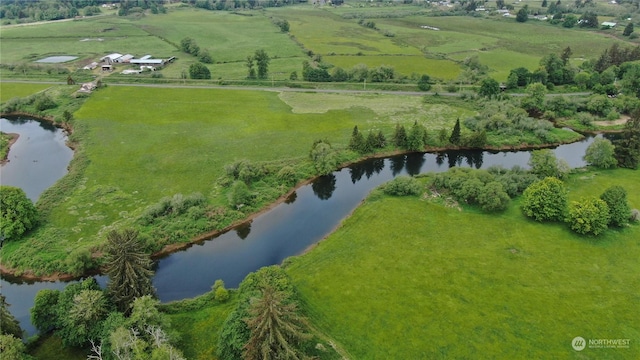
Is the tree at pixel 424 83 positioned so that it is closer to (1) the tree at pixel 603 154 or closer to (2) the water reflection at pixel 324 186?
(1) the tree at pixel 603 154

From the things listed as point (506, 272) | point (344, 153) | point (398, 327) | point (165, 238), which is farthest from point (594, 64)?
point (165, 238)

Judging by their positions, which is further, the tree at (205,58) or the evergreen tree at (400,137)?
the tree at (205,58)

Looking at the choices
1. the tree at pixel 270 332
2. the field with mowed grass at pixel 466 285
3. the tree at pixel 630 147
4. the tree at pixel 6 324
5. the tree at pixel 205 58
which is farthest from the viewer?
the tree at pixel 205 58

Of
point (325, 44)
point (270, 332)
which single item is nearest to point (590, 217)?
point (270, 332)

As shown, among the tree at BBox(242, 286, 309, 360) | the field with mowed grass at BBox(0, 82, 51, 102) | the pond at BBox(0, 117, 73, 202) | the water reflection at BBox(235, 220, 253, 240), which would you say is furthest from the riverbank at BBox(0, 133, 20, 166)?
the tree at BBox(242, 286, 309, 360)

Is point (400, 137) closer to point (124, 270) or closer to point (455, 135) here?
point (455, 135)

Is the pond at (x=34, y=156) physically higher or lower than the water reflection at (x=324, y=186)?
higher

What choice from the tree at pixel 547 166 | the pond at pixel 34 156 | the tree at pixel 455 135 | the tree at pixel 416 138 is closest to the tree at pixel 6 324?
the pond at pixel 34 156
